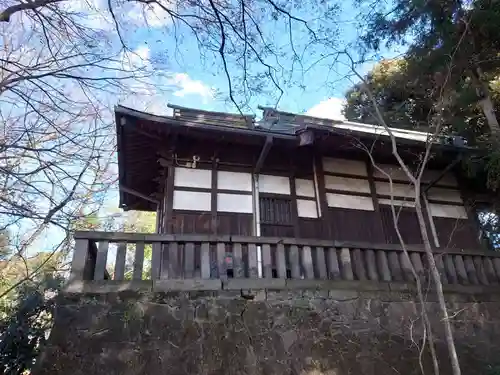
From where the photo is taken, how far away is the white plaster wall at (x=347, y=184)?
8.73m

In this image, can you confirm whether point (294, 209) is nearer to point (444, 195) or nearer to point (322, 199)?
point (322, 199)

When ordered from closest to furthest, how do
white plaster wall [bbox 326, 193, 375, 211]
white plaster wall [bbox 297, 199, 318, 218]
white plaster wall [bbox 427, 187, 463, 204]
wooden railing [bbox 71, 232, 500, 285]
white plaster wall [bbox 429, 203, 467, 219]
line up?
wooden railing [bbox 71, 232, 500, 285] < white plaster wall [bbox 297, 199, 318, 218] < white plaster wall [bbox 326, 193, 375, 211] < white plaster wall [bbox 429, 203, 467, 219] < white plaster wall [bbox 427, 187, 463, 204]

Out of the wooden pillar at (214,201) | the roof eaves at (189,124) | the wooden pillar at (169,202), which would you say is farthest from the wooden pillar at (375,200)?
the wooden pillar at (169,202)

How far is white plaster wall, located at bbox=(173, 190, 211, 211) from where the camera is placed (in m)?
7.77

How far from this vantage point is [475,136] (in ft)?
28.3

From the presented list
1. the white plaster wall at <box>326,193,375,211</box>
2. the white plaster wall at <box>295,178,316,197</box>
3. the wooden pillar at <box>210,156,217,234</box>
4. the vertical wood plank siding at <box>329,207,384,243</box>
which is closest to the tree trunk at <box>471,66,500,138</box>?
the white plaster wall at <box>326,193,375,211</box>

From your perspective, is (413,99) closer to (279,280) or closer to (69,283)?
(279,280)

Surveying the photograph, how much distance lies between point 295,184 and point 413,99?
17.5ft

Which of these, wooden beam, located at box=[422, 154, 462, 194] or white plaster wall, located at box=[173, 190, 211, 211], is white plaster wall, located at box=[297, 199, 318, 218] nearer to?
white plaster wall, located at box=[173, 190, 211, 211]

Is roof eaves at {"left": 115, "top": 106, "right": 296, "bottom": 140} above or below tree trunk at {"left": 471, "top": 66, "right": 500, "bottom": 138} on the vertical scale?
below

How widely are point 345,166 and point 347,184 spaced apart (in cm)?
44

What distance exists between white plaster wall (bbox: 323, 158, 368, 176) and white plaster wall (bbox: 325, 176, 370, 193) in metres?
0.16

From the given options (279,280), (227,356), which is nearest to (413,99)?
(279,280)

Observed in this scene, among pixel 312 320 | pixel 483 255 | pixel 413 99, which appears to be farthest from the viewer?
pixel 413 99
